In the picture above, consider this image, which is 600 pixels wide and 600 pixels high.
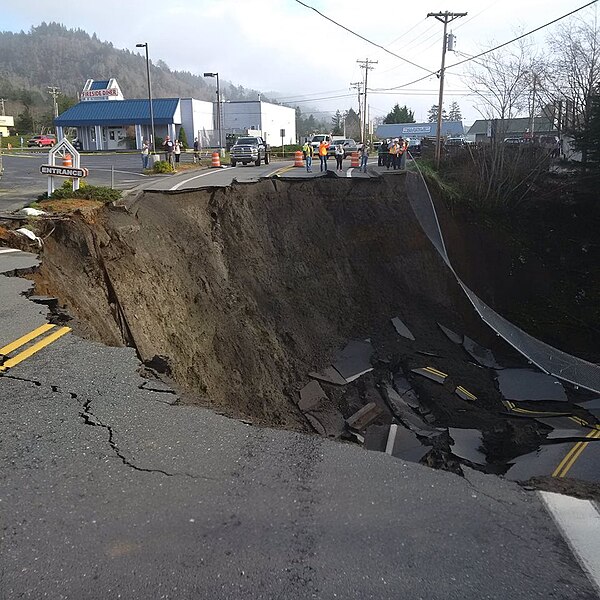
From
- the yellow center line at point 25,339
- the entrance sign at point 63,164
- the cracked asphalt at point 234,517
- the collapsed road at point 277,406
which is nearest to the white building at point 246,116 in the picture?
the collapsed road at point 277,406

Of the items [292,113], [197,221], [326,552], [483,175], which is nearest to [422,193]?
[483,175]

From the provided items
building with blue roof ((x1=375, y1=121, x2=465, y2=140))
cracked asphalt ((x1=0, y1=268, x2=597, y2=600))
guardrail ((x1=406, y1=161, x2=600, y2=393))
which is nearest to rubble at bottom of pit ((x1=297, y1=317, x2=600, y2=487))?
guardrail ((x1=406, y1=161, x2=600, y2=393))

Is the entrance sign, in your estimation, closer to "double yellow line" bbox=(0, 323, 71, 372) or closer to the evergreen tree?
"double yellow line" bbox=(0, 323, 71, 372)

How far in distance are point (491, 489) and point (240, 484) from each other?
197 cm

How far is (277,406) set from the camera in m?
12.1

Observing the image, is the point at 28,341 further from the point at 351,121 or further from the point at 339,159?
the point at 351,121

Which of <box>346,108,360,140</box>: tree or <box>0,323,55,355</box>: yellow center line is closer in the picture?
<box>0,323,55,355</box>: yellow center line

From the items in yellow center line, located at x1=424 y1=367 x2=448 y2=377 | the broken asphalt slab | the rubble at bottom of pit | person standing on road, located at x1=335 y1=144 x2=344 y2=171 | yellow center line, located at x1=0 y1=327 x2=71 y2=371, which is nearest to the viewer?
yellow center line, located at x1=0 y1=327 x2=71 y2=371

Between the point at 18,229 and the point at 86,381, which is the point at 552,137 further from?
the point at 86,381

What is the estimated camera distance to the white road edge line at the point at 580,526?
355cm

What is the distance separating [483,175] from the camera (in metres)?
25.3

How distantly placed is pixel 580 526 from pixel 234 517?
242cm

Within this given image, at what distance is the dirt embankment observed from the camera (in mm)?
10992

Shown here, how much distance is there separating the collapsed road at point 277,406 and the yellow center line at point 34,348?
0.35ft
